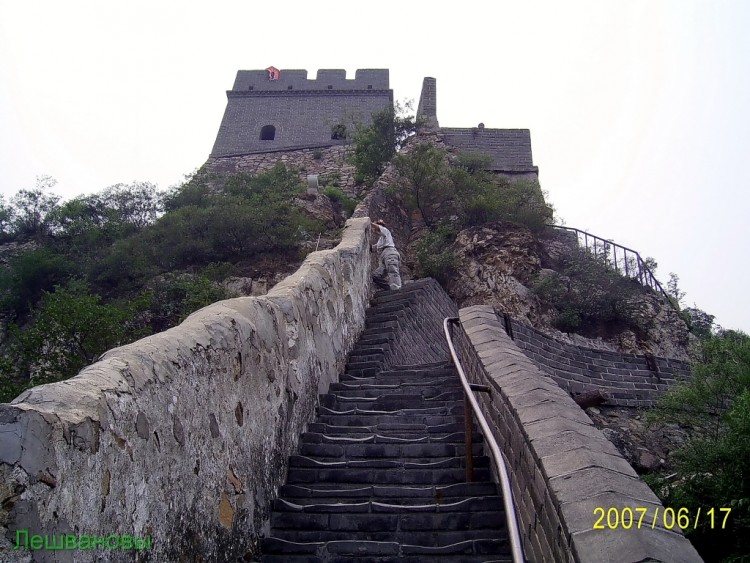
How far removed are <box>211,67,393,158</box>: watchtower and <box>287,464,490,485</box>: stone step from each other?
80.1 ft

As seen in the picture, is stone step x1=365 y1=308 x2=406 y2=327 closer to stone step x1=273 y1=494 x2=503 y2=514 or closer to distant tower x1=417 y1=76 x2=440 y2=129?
stone step x1=273 y1=494 x2=503 y2=514

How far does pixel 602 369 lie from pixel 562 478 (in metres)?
7.24

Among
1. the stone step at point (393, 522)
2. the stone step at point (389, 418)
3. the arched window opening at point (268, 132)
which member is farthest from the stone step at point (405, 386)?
the arched window opening at point (268, 132)

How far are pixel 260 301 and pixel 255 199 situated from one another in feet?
38.5

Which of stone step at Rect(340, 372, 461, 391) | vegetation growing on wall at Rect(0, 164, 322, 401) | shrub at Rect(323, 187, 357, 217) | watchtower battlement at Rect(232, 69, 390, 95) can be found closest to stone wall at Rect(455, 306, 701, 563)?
stone step at Rect(340, 372, 461, 391)

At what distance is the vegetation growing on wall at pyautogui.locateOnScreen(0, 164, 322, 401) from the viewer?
831 cm

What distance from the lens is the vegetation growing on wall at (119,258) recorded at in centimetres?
831

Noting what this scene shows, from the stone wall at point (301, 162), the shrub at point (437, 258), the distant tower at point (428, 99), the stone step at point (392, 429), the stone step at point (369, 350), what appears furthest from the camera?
the distant tower at point (428, 99)

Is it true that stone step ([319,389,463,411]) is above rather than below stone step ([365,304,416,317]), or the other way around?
below

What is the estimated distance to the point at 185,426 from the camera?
359 cm

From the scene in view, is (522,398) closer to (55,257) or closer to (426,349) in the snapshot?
(426,349)

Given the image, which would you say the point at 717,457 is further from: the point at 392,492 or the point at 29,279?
the point at 29,279

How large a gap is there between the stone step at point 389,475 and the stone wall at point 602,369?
4320 millimetres

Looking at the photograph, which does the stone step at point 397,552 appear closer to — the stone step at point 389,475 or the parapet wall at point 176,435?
the parapet wall at point 176,435
